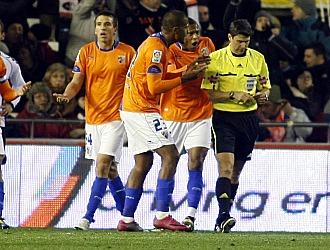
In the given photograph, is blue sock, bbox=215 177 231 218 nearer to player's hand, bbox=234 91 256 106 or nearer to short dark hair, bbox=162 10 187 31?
player's hand, bbox=234 91 256 106

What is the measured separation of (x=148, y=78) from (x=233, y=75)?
1209 millimetres

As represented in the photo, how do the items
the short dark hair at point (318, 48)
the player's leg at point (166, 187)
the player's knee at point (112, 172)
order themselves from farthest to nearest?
the short dark hair at point (318, 48)
the player's knee at point (112, 172)
the player's leg at point (166, 187)

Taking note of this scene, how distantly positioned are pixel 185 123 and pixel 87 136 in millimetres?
1133

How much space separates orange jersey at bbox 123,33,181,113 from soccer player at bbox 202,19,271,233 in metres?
0.51

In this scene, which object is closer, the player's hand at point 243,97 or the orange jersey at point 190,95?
the player's hand at point 243,97

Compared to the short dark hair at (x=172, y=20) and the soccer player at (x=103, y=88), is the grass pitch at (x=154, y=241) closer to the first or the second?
the soccer player at (x=103, y=88)

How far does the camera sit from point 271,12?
2086cm

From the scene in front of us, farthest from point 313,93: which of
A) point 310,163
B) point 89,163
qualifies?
point 89,163

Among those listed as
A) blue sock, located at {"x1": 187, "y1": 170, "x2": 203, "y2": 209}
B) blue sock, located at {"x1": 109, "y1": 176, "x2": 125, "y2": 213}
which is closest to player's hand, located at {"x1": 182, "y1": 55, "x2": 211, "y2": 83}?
blue sock, located at {"x1": 187, "y1": 170, "x2": 203, "y2": 209}

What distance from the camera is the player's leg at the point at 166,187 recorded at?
14586mm

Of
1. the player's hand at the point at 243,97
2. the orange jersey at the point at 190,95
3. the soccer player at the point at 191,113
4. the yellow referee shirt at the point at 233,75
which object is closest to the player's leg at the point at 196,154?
the soccer player at the point at 191,113

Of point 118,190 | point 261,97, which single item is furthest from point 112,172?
point 261,97

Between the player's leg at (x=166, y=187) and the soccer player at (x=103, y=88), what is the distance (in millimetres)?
774

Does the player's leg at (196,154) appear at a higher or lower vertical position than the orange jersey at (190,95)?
lower
